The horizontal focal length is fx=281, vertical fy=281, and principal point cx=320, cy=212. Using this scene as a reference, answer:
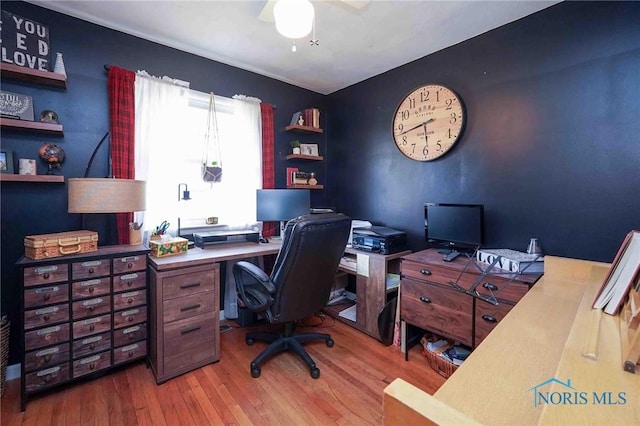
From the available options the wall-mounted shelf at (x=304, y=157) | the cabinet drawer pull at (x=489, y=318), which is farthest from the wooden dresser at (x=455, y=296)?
the wall-mounted shelf at (x=304, y=157)

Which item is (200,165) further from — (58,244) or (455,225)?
(455,225)

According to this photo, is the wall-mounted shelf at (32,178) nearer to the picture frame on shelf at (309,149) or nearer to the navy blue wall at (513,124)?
the navy blue wall at (513,124)

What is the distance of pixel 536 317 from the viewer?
1.08 metres

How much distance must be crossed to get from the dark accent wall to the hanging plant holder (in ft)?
5.73

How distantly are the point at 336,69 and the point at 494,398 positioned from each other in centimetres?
284

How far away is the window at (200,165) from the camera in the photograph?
2.29 m

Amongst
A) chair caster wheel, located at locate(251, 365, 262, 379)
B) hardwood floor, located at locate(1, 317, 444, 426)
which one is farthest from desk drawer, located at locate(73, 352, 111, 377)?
chair caster wheel, located at locate(251, 365, 262, 379)

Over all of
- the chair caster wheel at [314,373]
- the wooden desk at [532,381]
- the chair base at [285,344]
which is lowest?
the chair caster wheel at [314,373]

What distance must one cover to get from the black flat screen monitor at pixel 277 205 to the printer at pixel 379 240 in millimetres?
650

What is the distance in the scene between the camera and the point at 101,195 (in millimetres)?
1697

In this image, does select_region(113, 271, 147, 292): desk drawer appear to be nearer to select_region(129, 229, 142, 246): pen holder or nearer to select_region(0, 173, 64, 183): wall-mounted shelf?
select_region(129, 229, 142, 246): pen holder

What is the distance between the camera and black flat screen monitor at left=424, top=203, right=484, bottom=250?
2.02m

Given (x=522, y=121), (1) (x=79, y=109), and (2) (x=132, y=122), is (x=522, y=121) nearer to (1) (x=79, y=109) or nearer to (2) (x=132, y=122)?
(2) (x=132, y=122)

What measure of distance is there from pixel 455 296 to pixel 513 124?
130 cm
